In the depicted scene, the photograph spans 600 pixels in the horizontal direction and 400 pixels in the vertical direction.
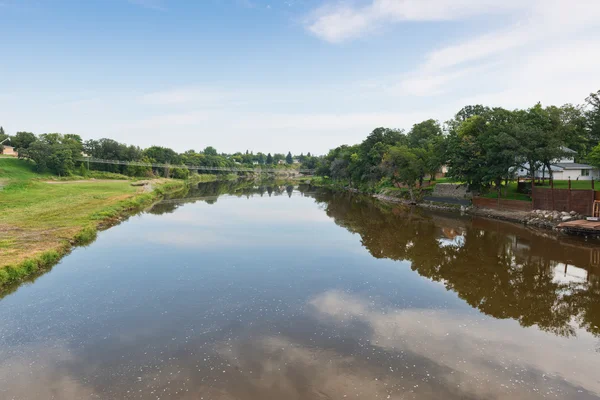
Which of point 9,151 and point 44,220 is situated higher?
point 9,151

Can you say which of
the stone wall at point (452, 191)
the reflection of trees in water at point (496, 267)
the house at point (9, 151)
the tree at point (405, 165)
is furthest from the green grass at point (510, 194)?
the house at point (9, 151)

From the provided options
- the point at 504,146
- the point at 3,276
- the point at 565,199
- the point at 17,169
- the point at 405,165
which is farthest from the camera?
the point at 17,169

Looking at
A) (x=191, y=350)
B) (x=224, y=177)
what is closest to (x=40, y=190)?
(x=191, y=350)

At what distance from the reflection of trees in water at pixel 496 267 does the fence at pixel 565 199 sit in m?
5.82

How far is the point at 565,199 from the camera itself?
112ft

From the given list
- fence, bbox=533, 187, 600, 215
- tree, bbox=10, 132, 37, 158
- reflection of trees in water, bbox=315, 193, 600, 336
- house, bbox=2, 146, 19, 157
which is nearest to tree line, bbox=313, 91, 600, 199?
fence, bbox=533, 187, 600, 215

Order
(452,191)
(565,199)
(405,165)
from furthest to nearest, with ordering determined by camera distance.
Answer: (405,165)
(452,191)
(565,199)

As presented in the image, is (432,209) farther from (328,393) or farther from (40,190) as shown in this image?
(40,190)

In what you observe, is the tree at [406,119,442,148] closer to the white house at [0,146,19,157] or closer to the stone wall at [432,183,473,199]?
the stone wall at [432,183,473,199]

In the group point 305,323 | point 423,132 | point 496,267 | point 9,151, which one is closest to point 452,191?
point 423,132

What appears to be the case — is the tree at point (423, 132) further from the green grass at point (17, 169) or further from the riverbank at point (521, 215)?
the green grass at point (17, 169)

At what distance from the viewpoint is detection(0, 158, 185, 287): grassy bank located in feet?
65.2

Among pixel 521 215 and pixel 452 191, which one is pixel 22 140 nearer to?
pixel 452 191

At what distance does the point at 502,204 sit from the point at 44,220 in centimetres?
4859
